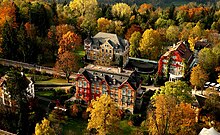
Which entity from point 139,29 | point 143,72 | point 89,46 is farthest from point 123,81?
point 139,29

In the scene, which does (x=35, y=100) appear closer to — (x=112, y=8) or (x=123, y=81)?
(x=123, y=81)

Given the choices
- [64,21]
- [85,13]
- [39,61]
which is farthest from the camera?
[85,13]

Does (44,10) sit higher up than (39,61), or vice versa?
(44,10)

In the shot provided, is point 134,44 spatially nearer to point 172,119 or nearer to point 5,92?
point 172,119

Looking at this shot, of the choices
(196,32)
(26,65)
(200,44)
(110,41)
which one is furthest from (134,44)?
(26,65)

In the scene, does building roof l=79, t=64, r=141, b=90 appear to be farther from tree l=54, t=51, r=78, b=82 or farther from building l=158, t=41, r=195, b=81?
building l=158, t=41, r=195, b=81

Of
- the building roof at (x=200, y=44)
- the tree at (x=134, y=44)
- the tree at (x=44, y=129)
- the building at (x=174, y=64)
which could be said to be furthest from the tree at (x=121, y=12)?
the tree at (x=44, y=129)

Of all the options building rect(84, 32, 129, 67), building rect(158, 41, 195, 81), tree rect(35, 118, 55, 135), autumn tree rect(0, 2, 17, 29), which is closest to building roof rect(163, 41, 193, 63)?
building rect(158, 41, 195, 81)
